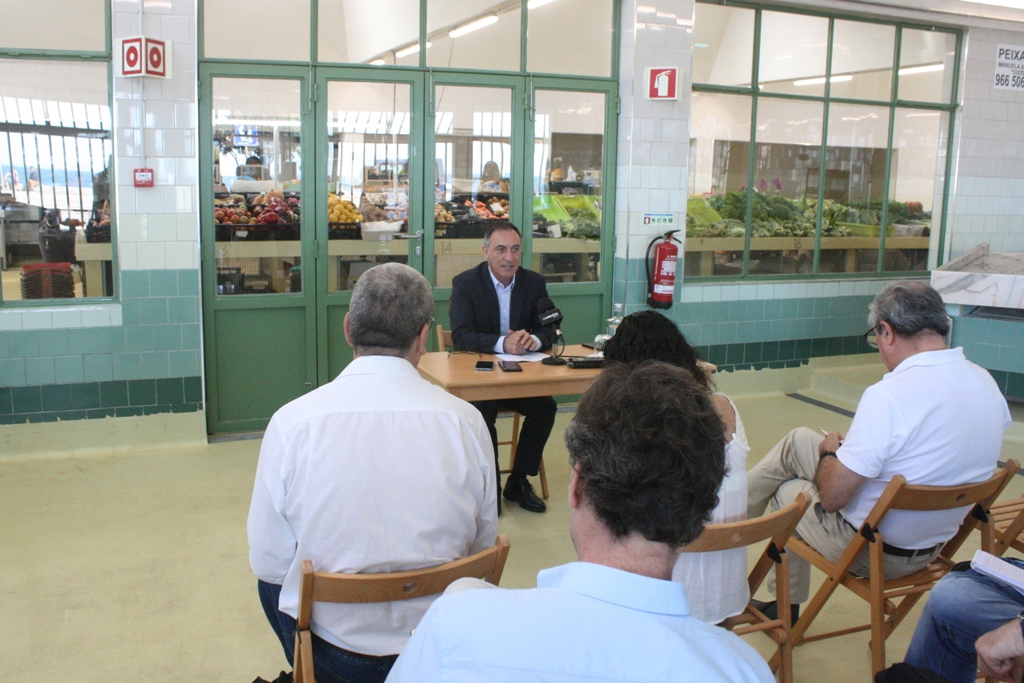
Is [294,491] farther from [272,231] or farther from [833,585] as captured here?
[272,231]

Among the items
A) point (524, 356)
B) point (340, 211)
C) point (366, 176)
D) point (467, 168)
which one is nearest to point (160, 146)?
point (340, 211)

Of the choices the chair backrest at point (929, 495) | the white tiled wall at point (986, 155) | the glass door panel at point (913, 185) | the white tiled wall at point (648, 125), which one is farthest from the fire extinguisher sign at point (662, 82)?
the chair backrest at point (929, 495)

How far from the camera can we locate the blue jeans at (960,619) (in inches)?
88.7

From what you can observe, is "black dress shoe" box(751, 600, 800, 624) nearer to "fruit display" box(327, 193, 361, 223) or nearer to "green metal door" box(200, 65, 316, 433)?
"green metal door" box(200, 65, 316, 433)

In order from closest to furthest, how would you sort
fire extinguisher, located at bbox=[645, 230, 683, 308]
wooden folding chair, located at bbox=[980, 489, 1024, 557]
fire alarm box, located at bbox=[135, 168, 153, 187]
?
wooden folding chair, located at bbox=[980, 489, 1024, 557], fire alarm box, located at bbox=[135, 168, 153, 187], fire extinguisher, located at bbox=[645, 230, 683, 308]

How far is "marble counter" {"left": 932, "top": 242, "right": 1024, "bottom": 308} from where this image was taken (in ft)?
18.6

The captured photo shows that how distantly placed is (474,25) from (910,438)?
4289 mm

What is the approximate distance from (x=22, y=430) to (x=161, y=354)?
0.88 m

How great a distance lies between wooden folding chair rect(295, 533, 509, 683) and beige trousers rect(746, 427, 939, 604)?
123 centimetres

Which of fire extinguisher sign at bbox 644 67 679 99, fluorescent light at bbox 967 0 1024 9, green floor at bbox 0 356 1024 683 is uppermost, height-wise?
fluorescent light at bbox 967 0 1024 9

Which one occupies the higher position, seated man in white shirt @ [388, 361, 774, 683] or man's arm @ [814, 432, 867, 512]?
seated man in white shirt @ [388, 361, 774, 683]

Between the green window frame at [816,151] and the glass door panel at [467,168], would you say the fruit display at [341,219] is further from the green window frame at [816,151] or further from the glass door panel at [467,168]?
the green window frame at [816,151]

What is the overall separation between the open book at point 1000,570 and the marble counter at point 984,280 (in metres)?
4.07

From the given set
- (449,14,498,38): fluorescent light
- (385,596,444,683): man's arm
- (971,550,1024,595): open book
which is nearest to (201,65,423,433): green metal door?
(449,14,498,38): fluorescent light
